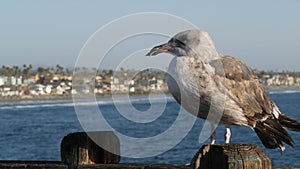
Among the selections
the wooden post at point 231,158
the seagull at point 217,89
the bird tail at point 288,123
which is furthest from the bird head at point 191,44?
the wooden post at point 231,158

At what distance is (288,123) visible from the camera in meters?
6.47

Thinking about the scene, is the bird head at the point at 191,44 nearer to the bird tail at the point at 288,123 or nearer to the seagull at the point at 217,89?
the seagull at the point at 217,89

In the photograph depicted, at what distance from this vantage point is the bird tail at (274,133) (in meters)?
6.47

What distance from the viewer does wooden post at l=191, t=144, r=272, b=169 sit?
3697mm

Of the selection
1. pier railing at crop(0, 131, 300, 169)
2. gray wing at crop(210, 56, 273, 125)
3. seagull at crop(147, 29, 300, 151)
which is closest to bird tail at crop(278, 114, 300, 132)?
seagull at crop(147, 29, 300, 151)

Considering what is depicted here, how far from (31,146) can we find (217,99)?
1927 inches

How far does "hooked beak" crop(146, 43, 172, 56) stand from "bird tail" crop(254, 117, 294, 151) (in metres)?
1.37

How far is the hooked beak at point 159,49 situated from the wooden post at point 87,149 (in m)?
1.61

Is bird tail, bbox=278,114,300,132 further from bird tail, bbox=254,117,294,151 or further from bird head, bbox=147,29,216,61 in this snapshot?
bird head, bbox=147,29,216,61

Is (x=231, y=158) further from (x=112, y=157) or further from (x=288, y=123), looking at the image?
(x=288, y=123)

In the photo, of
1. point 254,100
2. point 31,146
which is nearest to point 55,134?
point 31,146

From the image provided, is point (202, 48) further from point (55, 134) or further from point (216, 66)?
point (55, 134)

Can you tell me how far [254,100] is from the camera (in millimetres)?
7129

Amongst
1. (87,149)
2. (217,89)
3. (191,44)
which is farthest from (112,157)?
(217,89)
